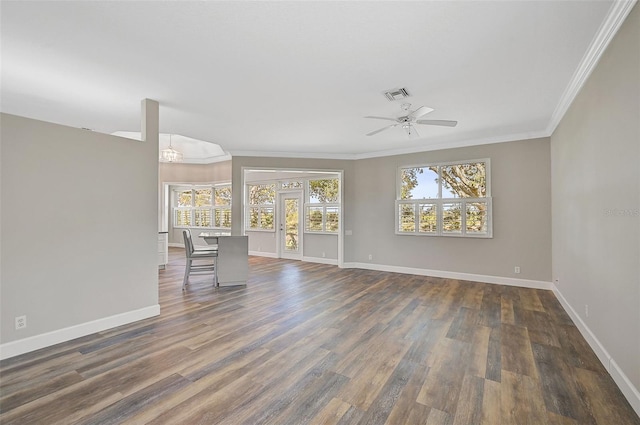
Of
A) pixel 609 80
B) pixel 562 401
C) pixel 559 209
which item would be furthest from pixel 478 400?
pixel 559 209

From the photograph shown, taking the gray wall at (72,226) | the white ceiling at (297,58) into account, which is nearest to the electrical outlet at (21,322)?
the gray wall at (72,226)

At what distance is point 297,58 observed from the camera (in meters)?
2.68

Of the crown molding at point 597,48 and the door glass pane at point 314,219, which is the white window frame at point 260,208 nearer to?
the door glass pane at point 314,219

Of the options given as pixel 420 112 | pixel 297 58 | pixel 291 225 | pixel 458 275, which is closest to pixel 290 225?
pixel 291 225

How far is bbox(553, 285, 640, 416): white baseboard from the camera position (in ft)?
6.32

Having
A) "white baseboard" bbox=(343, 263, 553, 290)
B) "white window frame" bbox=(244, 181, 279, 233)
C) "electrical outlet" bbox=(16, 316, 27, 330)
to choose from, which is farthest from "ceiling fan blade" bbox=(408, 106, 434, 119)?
"white window frame" bbox=(244, 181, 279, 233)

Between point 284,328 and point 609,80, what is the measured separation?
379 cm

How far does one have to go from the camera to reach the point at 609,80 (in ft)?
7.68

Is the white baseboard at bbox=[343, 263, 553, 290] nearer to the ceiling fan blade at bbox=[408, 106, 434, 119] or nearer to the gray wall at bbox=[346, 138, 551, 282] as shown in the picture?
the gray wall at bbox=[346, 138, 551, 282]

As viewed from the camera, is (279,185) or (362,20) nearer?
(362,20)

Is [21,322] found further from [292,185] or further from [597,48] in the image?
[292,185]

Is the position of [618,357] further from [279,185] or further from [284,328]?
[279,185]

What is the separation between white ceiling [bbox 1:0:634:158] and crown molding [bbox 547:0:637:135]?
0.01 metres

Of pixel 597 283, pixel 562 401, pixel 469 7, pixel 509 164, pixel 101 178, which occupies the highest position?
pixel 469 7
